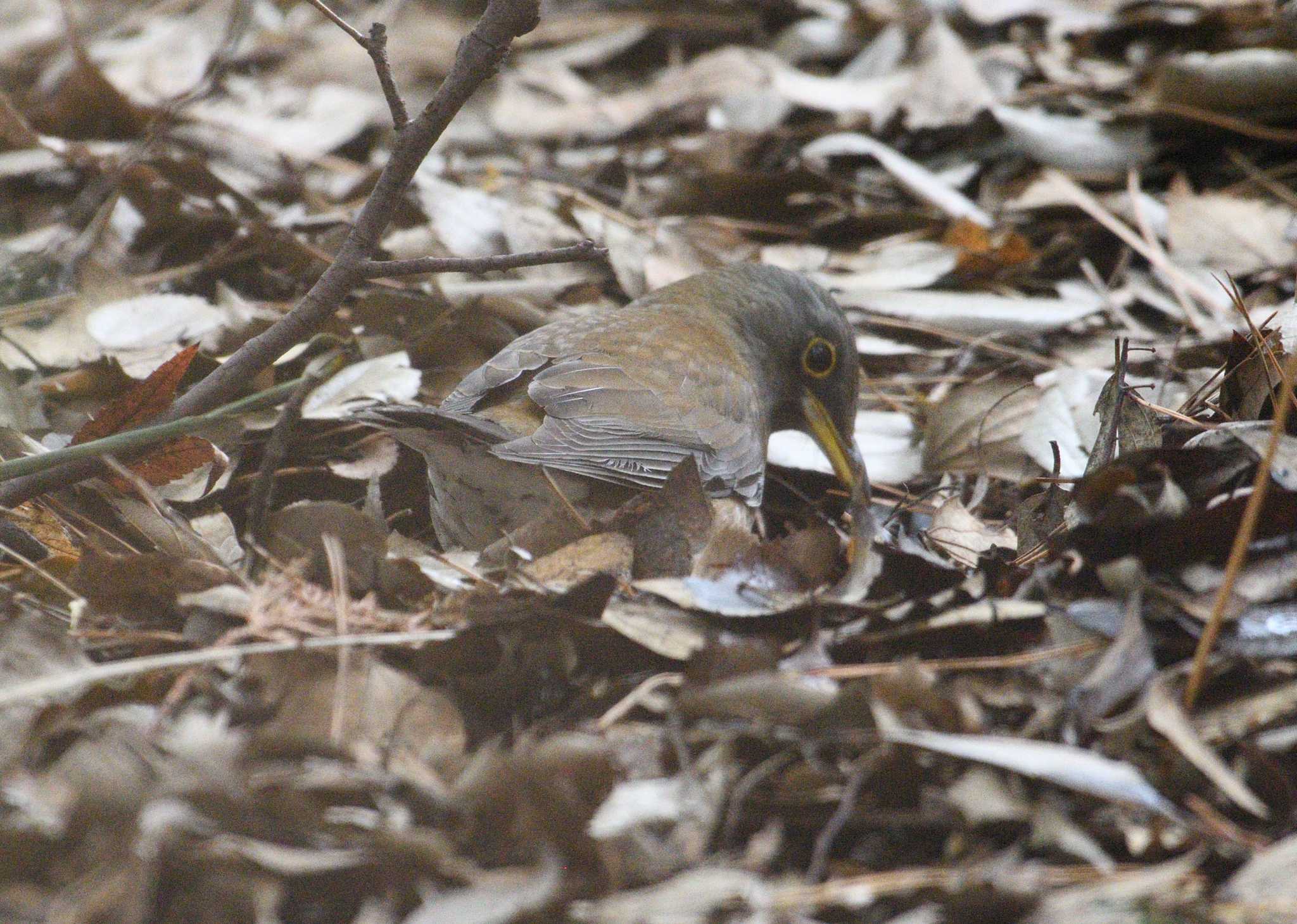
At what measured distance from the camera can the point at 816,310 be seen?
3.92 meters

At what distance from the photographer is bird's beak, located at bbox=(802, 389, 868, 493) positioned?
11.9ft

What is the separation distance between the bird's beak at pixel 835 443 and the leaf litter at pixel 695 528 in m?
0.10

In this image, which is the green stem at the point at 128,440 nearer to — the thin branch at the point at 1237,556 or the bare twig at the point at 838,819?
the bare twig at the point at 838,819

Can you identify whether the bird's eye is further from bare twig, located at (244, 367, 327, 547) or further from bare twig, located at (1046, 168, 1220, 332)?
bare twig, located at (244, 367, 327, 547)

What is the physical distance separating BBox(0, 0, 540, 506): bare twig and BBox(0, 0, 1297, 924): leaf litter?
0.19m

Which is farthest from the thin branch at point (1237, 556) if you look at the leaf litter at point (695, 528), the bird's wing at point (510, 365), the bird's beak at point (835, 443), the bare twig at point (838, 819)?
the bird's wing at point (510, 365)

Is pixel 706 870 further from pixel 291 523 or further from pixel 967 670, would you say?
pixel 291 523

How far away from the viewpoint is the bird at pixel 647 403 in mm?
3150

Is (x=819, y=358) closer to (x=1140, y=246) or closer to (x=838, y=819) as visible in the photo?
(x=1140, y=246)

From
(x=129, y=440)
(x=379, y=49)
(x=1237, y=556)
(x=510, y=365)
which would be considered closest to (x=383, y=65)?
(x=379, y=49)

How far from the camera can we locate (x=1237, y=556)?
219 cm

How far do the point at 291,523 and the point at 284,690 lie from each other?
20.3 inches

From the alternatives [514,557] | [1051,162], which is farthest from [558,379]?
[1051,162]

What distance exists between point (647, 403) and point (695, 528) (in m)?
0.78
